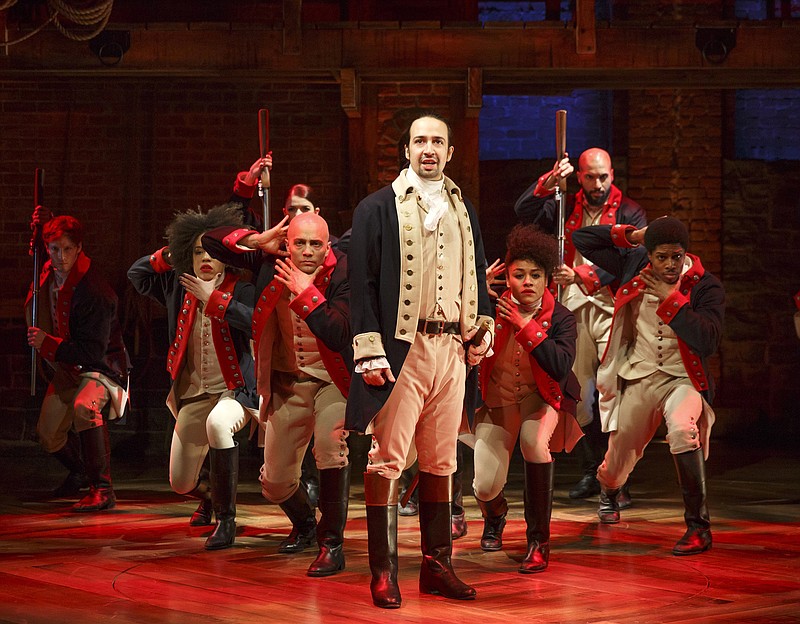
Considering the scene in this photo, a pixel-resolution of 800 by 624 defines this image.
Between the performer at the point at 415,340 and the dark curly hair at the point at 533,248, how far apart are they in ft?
2.81

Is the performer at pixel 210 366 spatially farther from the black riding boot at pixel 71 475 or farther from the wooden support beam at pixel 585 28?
the wooden support beam at pixel 585 28

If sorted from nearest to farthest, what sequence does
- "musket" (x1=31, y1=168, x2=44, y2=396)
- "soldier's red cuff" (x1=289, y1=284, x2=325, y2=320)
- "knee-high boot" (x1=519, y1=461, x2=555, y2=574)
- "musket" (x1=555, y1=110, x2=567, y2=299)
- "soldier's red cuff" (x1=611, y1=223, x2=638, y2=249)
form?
"soldier's red cuff" (x1=289, y1=284, x2=325, y2=320), "knee-high boot" (x1=519, y1=461, x2=555, y2=574), "soldier's red cuff" (x1=611, y1=223, x2=638, y2=249), "musket" (x1=555, y1=110, x2=567, y2=299), "musket" (x1=31, y1=168, x2=44, y2=396)

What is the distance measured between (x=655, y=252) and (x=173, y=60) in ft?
13.0

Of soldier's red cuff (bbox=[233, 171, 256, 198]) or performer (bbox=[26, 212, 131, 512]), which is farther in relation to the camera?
performer (bbox=[26, 212, 131, 512])

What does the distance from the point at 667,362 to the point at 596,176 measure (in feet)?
5.50

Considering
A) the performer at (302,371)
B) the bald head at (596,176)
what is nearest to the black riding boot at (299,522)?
the performer at (302,371)

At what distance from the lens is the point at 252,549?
18.3 feet

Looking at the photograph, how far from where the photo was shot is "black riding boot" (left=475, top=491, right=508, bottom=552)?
5.50 m

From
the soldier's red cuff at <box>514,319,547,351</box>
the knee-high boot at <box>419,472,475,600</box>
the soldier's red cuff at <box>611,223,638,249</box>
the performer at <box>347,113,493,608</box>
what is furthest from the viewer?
the soldier's red cuff at <box>611,223,638,249</box>

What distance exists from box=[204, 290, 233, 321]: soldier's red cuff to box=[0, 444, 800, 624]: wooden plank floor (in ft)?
3.50

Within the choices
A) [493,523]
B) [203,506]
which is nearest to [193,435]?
[203,506]

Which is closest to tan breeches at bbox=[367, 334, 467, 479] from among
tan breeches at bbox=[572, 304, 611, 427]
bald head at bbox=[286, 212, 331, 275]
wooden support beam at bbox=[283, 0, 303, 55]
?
bald head at bbox=[286, 212, 331, 275]

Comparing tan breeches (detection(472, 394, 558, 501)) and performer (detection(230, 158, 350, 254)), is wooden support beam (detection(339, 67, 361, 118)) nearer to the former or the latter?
performer (detection(230, 158, 350, 254))

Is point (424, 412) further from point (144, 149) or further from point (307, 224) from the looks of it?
point (144, 149)
